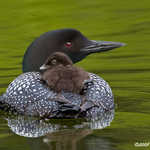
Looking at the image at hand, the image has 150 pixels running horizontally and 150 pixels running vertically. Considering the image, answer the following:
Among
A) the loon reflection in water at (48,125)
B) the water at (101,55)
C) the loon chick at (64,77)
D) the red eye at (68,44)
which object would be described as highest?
the red eye at (68,44)

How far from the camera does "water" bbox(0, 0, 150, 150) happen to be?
22.2ft

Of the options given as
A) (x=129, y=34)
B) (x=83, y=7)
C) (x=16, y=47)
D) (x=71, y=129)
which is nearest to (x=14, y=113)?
(x=71, y=129)

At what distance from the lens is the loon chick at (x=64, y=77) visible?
739 cm

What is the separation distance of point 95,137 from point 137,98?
151 cm

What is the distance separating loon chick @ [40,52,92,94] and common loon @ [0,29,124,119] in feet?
0.20

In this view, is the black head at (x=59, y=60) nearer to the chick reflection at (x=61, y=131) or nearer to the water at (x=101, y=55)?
the chick reflection at (x=61, y=131)

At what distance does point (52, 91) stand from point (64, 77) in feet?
0.62

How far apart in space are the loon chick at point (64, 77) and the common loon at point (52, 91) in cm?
6

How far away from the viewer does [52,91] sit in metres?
7.43

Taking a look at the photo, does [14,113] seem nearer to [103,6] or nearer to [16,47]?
[16,47]

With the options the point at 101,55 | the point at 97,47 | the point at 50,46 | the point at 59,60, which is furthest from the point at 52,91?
the point at 101,55

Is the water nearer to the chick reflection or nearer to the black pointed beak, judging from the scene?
the chick reflection

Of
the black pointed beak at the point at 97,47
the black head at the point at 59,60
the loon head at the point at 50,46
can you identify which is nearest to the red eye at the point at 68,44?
the loon head at the point at 50,46

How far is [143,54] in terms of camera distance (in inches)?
417
